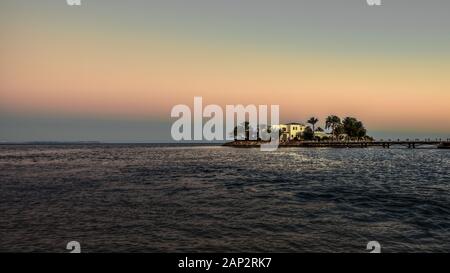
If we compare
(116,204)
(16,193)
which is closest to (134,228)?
(116,204)

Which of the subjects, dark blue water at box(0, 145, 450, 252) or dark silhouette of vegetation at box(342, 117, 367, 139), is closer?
dark blue water at box(0, 145, 450, 252)

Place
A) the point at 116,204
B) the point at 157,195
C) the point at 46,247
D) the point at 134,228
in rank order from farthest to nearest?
the point at 157,195 < the point at 116,204 < the point at 134,228 < the point at 46,247

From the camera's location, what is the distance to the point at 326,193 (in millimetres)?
27922

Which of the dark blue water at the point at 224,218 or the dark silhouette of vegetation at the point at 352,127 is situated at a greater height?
the dark silhouette of vegetation at the point at 352,127

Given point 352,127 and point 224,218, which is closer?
point 224,218

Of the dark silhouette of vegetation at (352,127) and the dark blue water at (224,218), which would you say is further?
the dark silhouette of vegetation at (352,127)

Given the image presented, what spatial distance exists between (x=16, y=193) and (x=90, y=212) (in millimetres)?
11311

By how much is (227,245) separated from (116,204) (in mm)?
11526

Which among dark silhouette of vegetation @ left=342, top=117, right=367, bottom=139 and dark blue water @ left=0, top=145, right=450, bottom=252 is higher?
dark silhouette of vegetation @ left=342, top=117, right=367, bottom=139

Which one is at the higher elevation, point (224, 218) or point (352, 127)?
point (352, 127)
